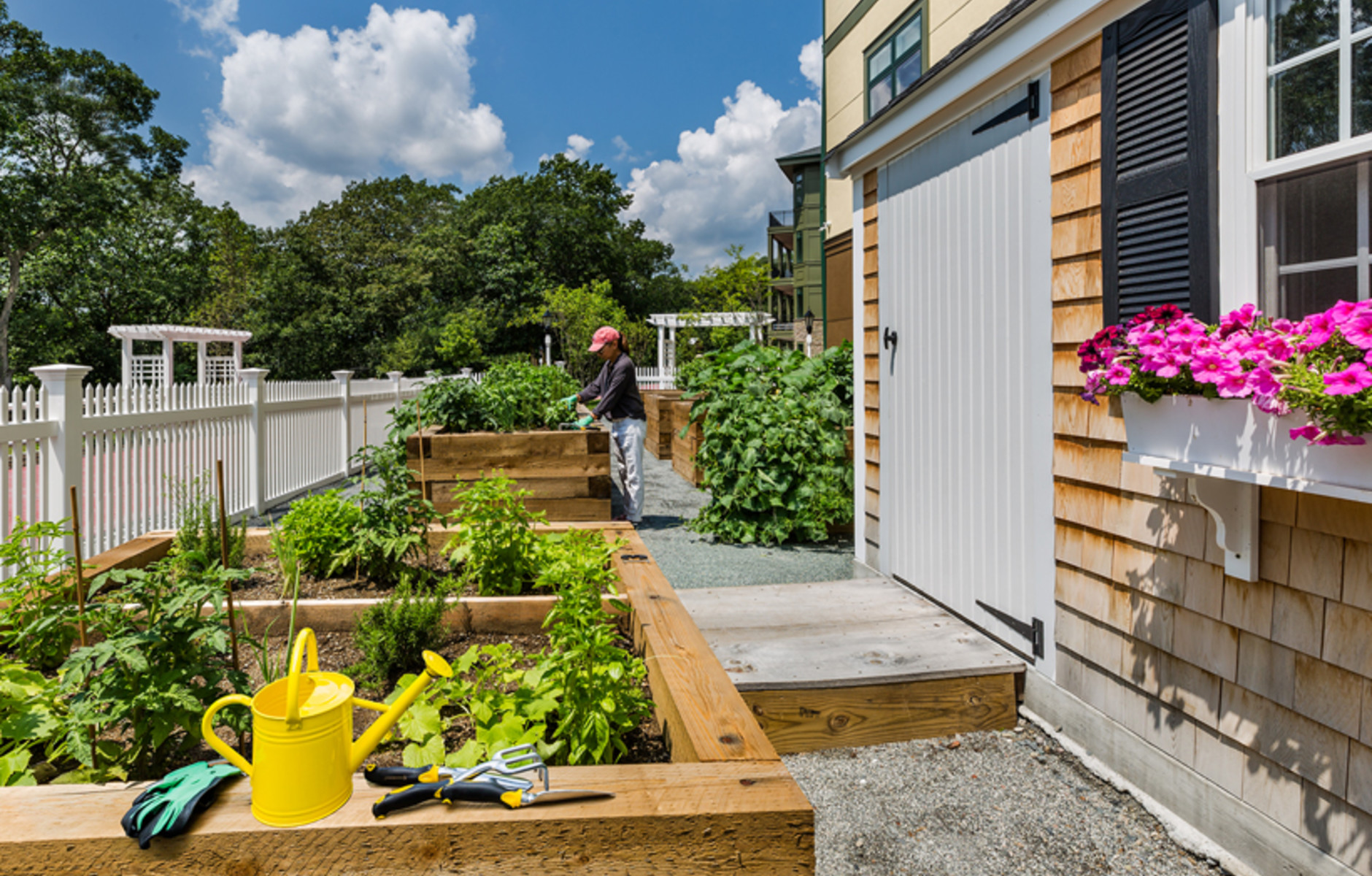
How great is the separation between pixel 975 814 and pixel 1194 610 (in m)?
0.89

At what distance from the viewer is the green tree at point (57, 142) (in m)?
20.4

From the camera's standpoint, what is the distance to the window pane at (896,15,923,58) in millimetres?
8539

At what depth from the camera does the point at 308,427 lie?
8.48 m

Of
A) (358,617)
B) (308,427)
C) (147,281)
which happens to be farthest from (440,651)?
(147,281)

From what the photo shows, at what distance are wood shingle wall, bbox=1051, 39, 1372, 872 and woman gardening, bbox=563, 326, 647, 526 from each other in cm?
397

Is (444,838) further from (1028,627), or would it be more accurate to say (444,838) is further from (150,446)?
(150,446)

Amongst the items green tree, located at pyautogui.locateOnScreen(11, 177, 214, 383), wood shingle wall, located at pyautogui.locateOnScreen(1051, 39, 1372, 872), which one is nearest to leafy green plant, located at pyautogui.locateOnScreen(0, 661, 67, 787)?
wood shingle wall, located at pyautogui.locateOnScreen(1051, 39, 1372, 872)

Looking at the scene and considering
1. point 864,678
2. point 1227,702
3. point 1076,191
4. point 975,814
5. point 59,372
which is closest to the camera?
point 1227,702

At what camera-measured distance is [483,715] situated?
5.48 ft

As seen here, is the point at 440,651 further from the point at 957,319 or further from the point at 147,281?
the point at 147,281

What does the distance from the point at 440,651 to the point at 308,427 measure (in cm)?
709

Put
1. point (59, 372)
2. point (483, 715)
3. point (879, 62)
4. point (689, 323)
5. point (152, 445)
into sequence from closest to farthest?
point (483, 715) < point (59, 372) < point (152, 445) < point (879, 62) < point (689, 323)

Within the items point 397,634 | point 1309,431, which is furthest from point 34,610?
point 1309,431

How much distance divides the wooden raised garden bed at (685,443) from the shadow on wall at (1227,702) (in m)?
5.27
